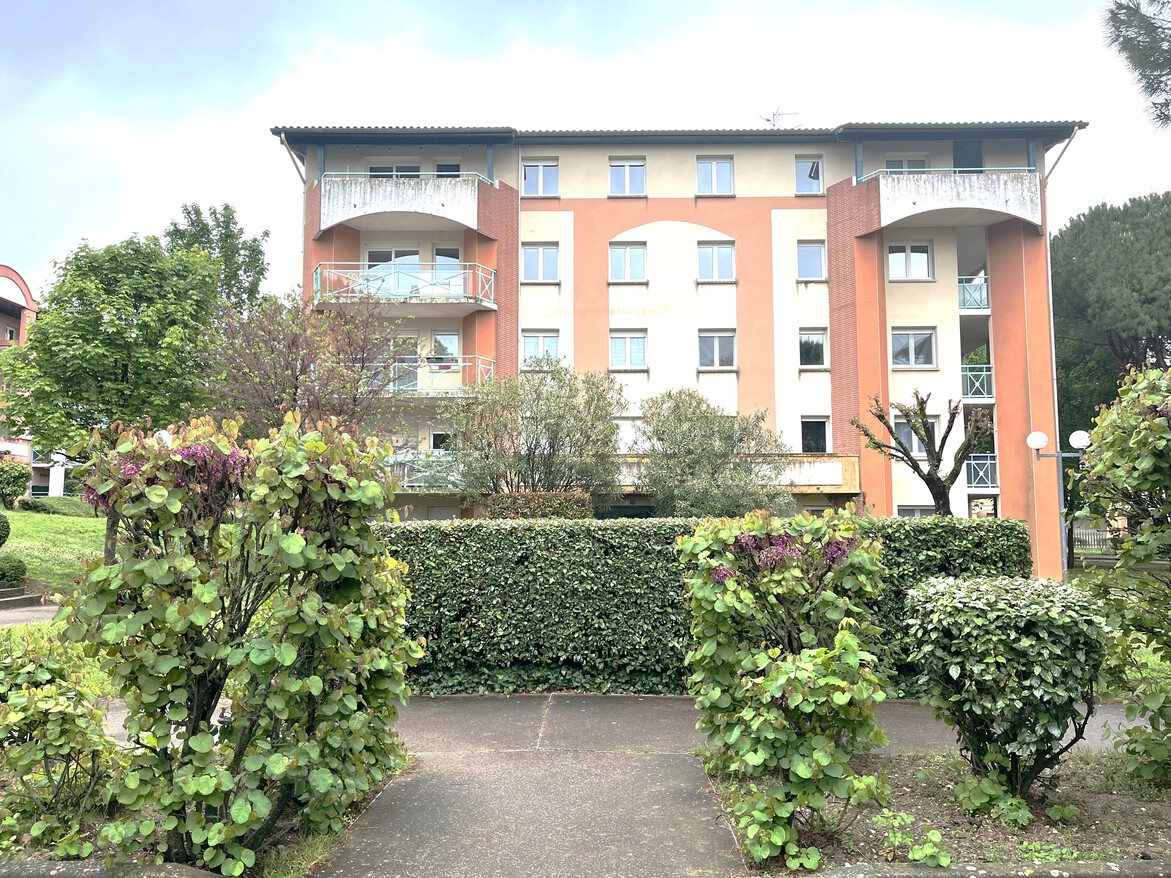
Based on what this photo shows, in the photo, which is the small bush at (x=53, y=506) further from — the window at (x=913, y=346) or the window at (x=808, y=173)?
the window at (x=913, y=346)

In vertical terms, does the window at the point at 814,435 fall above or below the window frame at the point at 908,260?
below

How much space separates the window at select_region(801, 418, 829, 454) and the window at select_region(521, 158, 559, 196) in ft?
37.3

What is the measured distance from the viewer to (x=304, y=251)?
24734 millimetres

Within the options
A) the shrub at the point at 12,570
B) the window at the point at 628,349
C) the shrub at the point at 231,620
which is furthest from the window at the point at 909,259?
the shrub at the point at 12,570

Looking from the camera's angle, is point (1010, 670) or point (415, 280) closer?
point (1010, 670)

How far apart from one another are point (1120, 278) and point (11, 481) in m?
41.6

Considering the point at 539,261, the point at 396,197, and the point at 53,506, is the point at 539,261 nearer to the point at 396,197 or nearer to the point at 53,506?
the point at 396,197

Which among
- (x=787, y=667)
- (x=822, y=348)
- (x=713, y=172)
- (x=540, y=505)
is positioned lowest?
(x=787, y=667)

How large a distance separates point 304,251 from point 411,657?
22.9m

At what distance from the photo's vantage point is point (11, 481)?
26.9 metres

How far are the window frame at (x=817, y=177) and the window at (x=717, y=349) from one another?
5.27 m

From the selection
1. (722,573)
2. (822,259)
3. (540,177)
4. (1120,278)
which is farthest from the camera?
(1120,278)

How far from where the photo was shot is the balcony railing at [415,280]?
2347 cm

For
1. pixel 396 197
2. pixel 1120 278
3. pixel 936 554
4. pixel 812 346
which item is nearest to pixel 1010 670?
pixel 936 554
